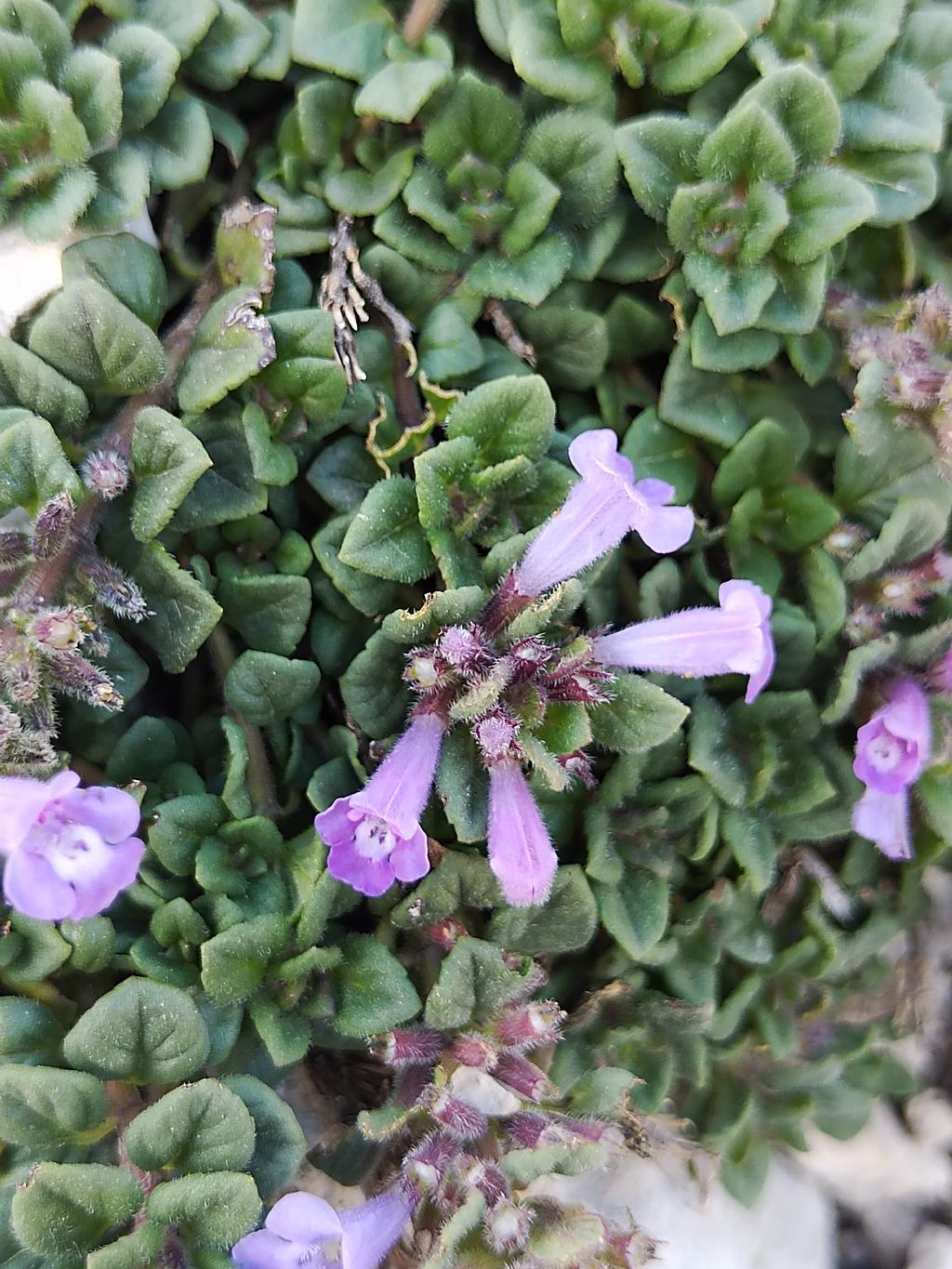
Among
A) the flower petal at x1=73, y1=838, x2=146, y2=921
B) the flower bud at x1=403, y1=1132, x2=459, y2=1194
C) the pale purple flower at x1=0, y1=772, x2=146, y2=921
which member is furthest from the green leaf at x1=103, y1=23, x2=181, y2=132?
the flower bud at x1=403, y1=1132, x2=459, y2=1194

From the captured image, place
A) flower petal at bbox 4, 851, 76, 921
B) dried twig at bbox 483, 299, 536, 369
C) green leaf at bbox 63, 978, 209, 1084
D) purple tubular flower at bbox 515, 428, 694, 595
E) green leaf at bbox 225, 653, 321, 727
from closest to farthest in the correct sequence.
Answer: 1. flower petal at bbox 4, 851, 76, 921
2. green leaf at bbox 63, 978, 209, 1084
3. purple tubular flower at bbox 515, 428, 694, 595
4. green leaf at bbox 225, 653, 321, 727
5. dried twig at bbox 483, 299, 536, 369

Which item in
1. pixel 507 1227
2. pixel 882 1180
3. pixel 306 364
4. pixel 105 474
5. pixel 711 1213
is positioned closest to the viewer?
pixel 507 1227

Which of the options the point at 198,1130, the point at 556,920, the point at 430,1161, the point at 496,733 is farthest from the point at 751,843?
the point at 198,1130

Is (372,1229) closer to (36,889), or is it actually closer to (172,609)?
(36,889)

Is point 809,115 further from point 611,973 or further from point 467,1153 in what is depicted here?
point 467,1153

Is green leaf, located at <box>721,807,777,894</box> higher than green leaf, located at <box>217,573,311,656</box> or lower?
lower

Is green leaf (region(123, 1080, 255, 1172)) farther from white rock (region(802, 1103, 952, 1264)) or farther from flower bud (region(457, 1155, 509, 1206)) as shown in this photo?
white rock (region(802, 1103, 952, 1264))
